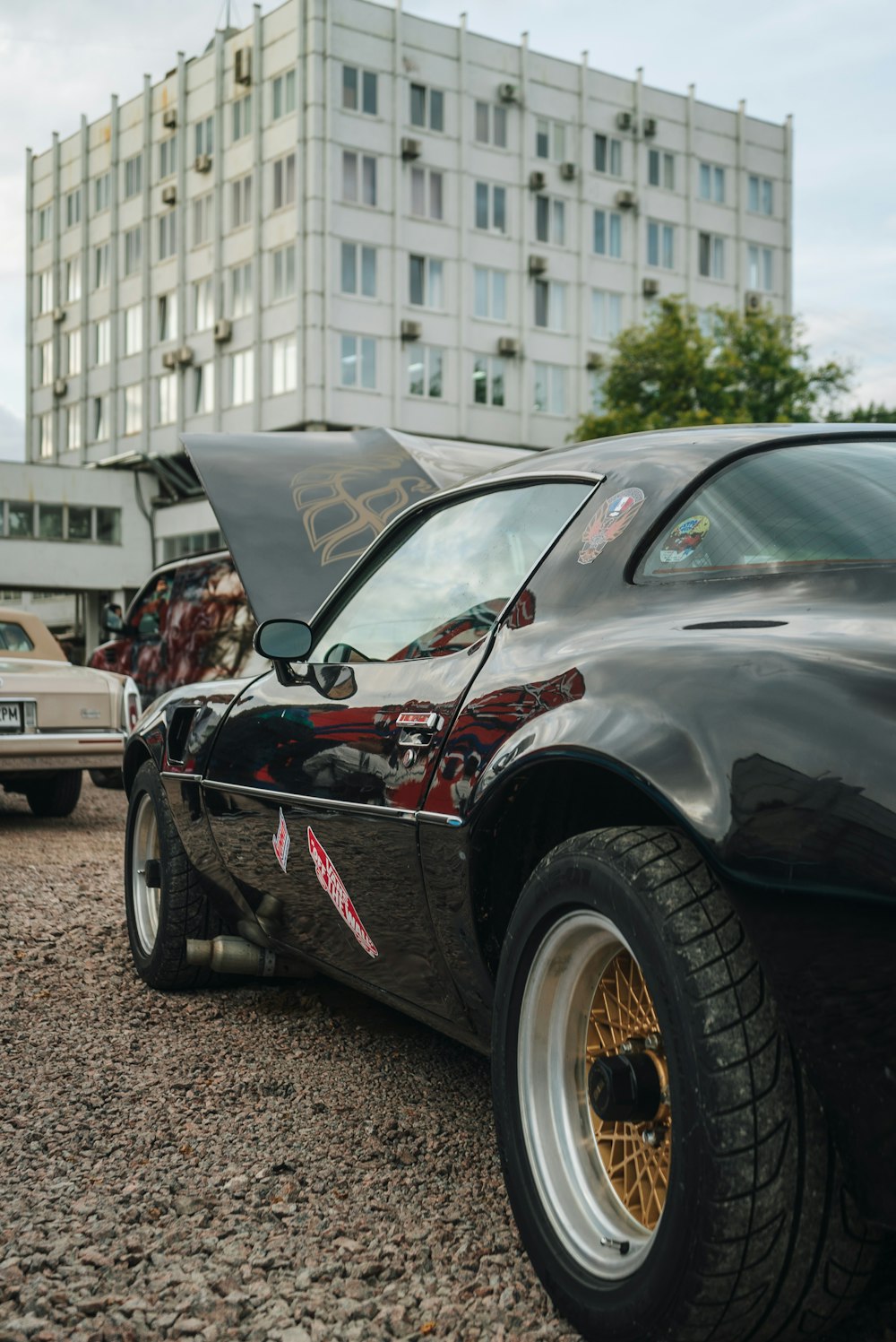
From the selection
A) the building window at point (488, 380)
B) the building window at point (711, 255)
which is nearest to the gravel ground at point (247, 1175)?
the building window at point (488, 380)

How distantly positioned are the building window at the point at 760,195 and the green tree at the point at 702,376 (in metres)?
11.7

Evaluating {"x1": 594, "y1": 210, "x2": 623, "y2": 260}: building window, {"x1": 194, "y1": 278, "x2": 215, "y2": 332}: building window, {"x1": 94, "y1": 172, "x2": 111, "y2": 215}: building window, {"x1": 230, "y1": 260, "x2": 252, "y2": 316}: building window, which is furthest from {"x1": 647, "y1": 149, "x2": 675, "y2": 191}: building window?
{"x1": 94, "y1": 172, "x2": 111, "y2": 215}: building window

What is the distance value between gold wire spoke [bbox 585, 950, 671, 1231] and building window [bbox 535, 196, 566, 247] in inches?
1648

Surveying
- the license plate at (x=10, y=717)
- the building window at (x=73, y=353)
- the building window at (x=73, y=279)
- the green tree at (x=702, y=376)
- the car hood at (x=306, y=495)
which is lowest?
the license plate at (x=10, y=717)

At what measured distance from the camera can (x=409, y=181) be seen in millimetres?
39250

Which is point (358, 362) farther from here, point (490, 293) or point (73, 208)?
point (73, 208)

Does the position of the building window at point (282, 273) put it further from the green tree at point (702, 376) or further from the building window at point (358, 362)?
the green tree at point (702, 376)

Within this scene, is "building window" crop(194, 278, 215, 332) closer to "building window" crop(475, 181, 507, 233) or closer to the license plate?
"building window" crop(475, 181, 507, 233)

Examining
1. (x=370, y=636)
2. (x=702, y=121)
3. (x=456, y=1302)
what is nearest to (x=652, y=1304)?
(x=456, y=1302)

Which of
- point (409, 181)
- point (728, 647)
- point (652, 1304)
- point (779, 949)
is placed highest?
point (409, 181)

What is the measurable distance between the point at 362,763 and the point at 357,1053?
115 cm

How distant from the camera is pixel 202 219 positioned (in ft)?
138

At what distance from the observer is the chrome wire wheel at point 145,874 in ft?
15.4

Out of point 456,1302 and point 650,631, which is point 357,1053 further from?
point 650,631
